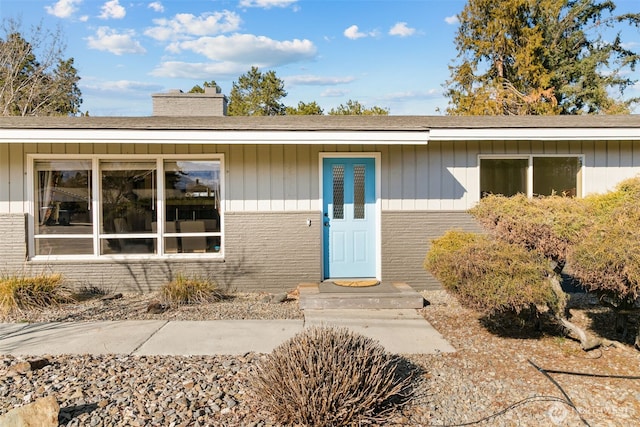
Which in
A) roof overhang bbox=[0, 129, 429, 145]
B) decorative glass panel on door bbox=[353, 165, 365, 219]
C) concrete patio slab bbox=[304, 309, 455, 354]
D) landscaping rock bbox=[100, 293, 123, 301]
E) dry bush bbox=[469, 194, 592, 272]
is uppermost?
roof overhang bbox=[0, 129, 429, 145]

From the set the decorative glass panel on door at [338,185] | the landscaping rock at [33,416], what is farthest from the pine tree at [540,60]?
the landscaping rock at [33,416]

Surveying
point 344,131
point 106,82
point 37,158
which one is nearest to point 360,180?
point 344,131

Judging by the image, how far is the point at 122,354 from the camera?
185 inches

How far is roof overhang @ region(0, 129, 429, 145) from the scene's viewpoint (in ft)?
23.2

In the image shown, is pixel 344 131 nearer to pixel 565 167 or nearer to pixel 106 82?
pixel 565 167

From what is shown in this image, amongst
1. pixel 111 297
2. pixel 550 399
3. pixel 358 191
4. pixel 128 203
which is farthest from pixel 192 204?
pixel 550 399

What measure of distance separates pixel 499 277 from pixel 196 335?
354cm

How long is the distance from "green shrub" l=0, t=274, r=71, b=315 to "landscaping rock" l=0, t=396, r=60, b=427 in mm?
3932

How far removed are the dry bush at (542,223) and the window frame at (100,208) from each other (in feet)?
16.1

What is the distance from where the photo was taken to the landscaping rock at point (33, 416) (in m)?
3.13

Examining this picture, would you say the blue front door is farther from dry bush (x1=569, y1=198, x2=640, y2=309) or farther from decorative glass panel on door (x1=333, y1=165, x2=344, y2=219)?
dry bush (x1=569, y1=198, x2=640, y2=309)

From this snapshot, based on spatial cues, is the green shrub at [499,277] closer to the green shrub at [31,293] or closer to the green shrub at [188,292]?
the green shrub at [188,292]

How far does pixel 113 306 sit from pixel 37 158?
3128 mm

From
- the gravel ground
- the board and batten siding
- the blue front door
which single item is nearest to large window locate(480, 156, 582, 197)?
the board and batten siding
